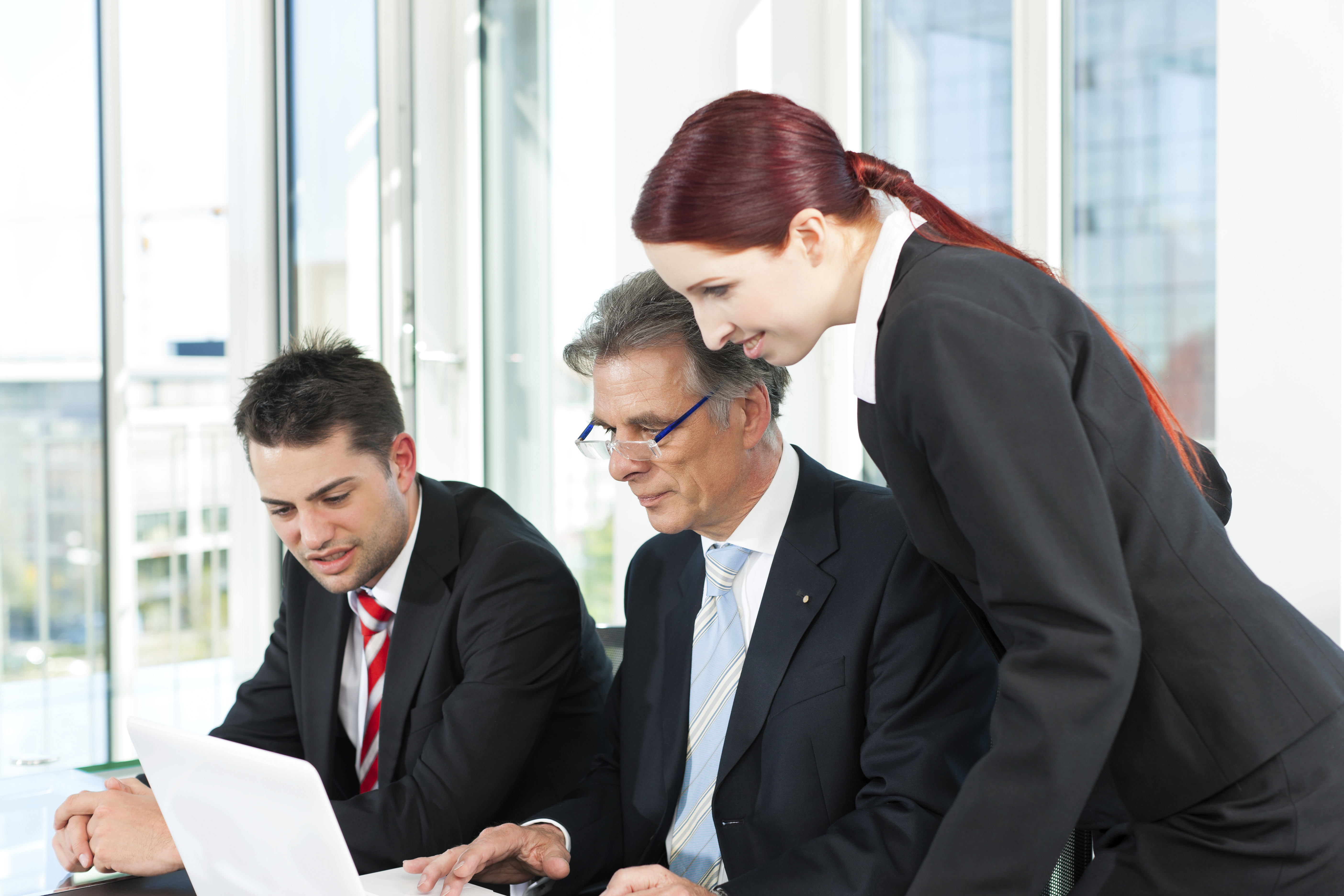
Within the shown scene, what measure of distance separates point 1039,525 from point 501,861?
85cm

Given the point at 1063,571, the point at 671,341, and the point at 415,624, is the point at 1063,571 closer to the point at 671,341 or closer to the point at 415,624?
the point at 671,341

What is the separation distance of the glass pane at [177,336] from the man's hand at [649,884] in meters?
2.48

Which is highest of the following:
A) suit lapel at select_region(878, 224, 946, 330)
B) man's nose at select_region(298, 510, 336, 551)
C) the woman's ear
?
the woman's ear

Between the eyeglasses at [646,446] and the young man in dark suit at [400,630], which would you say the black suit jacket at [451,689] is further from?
the eyeglasses at [646,446]

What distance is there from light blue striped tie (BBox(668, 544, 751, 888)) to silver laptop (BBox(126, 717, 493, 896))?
34 cm

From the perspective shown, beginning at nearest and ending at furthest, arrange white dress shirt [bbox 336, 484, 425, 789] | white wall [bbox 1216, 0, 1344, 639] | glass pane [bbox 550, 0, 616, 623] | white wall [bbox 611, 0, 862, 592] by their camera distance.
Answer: white dress shirt [bbox 336, 484, 425, 789] < white wall [bbox 1216, 0, 1344, 639] < white wall [bbox 611, 0, 862, 592] < glass pane [bbox 550, 0, 616, 623]

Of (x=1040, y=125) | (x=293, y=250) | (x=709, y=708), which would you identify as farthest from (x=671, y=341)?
(x=293, y=250)

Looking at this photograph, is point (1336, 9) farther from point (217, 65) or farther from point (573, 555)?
A: point (217, 65)

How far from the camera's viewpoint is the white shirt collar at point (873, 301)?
38.7 inches

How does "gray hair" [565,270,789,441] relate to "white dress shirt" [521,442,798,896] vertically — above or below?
above

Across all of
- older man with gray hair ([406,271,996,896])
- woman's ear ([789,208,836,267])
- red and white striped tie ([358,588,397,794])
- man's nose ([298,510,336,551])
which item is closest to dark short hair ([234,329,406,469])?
man's nose ([298,510,336,551])

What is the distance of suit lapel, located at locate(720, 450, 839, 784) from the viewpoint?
1.43 meters

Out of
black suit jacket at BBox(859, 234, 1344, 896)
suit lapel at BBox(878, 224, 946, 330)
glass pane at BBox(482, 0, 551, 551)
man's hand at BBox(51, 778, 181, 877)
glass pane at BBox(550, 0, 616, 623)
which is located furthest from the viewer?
glass pane at BBox(482, 0, 551, 551)

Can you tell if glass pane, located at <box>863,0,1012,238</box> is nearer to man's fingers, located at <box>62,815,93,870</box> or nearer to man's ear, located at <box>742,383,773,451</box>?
man's ear, located at <box>742,383,773,451</box>
